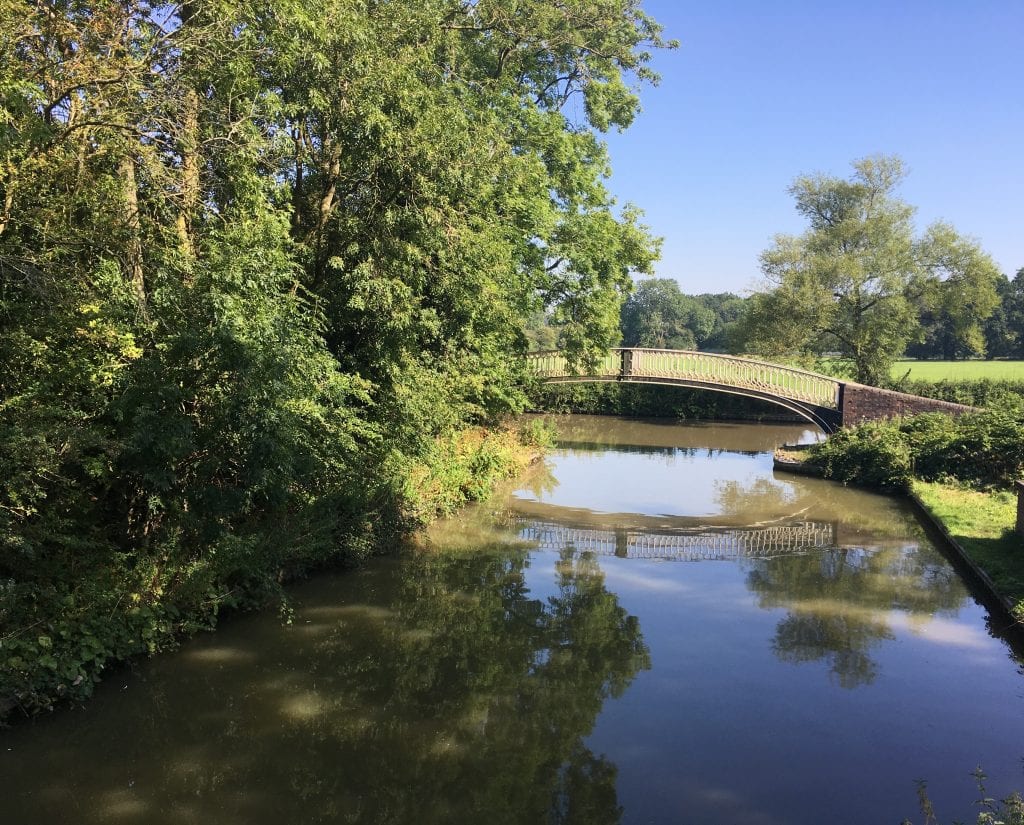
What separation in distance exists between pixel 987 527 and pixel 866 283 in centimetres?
2261

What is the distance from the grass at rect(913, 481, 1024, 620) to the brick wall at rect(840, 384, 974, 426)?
4.53 meters

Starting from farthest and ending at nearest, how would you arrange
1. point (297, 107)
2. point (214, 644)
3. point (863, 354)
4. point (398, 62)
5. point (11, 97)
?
point (863, 354) < point (398, 62) < point (297, 107) < point (214, 644) < point (11, 97)

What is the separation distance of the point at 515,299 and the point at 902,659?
40.6 feet

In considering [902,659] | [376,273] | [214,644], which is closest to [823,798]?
[902,659]

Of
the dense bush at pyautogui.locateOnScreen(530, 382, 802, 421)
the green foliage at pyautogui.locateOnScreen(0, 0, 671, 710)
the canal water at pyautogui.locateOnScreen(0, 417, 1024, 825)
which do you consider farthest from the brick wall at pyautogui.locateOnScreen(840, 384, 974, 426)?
the dense bush at pyautogui.locateOnScreen(530, 382, 802, 421)

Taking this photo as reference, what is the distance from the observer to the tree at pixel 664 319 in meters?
96.0

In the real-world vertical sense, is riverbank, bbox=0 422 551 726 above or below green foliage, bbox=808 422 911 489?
below

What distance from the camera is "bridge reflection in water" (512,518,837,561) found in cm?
1463

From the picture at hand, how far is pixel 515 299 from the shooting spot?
1939 cm

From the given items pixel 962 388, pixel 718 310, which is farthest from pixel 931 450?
pixel 718 310

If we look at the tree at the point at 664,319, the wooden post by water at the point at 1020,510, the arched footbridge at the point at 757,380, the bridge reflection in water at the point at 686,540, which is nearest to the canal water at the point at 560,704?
the bridge reflection in water at the point at 686,540

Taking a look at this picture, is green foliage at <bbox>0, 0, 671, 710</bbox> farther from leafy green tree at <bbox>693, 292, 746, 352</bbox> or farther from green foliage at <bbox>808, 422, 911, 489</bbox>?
leafy green tree at <bbox>693, 292, 746, 352</bbox>

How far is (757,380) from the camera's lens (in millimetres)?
26500

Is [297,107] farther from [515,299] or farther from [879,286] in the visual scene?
[879,286]
